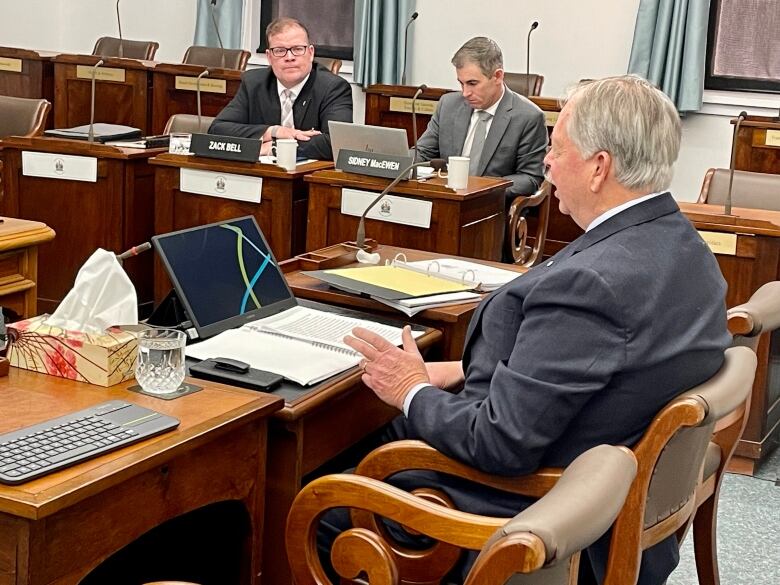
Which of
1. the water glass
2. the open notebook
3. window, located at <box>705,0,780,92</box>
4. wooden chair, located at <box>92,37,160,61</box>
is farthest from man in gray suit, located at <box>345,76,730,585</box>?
wooden chair, located at <box>92,37,160,61</box>

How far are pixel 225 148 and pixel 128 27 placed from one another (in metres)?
4.75

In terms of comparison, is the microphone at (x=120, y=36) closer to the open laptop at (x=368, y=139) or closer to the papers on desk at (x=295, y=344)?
the open laptop at (x=368, y=139)

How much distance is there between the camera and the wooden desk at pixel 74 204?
4375 mm

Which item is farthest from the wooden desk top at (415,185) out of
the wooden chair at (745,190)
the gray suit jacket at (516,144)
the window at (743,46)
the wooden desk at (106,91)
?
the window at (743,46)

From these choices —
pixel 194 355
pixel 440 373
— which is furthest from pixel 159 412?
pixel 440 373

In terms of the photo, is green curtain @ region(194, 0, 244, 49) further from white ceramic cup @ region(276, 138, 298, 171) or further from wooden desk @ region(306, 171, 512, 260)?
wooden desk @ region(306, 171, 512, 260)

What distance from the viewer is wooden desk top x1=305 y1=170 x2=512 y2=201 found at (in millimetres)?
3737

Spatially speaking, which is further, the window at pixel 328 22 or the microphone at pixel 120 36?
the window at pixel 328 22

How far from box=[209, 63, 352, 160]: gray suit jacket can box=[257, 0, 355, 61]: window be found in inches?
109

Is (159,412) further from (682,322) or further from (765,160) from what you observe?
(765,160)

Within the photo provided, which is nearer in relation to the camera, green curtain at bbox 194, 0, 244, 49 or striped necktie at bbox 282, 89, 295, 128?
striped necktie at bbox 282, 89, 295, 128

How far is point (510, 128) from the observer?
4.66m

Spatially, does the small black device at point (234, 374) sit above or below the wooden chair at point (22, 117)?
below

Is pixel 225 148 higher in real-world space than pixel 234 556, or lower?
higher
